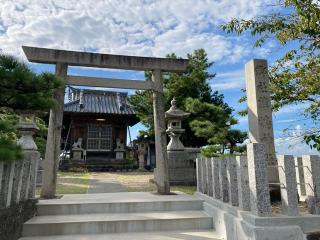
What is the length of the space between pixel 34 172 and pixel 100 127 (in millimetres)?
16724

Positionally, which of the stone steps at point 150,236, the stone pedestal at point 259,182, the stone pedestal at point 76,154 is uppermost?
the stone pedestal at point 76,154

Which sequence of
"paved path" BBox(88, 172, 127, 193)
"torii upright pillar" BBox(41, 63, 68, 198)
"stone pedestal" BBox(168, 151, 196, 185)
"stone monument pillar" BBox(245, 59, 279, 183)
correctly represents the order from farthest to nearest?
"stone pedestal" BBox(168, 151, 196, 185) < "paved path" BBox(88, 172, 127, 193) < "torii upright pillar" BBox(41, 63, 68, 198) < "stone monument pillar" BBox(245, 59, 279, 183)

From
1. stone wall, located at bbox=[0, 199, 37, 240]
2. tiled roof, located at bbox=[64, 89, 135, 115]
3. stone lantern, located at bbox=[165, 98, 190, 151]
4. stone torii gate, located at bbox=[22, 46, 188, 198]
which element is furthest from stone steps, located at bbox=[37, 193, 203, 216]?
tiled roof, located at bbox=[64, 89, 135, 115]

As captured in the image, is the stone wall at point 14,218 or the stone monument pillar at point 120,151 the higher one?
the stone monument pillar at point 120,151

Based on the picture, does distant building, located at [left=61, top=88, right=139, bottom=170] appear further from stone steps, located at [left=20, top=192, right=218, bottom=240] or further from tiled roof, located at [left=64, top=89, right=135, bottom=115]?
stone steps, located at [left=20, top=192, right=218, bottom=240]

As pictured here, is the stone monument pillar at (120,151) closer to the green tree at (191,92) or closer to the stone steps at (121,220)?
the green tree at (191,92)

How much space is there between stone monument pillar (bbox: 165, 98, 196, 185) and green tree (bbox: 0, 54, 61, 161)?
23.2 ft

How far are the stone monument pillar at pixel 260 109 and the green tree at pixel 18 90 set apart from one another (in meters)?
4.12

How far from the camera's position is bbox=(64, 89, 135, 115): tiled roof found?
21764 mm

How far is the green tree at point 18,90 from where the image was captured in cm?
356

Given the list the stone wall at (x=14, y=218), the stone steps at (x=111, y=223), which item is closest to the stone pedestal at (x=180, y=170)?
the stone steps at (x=111, y=223)

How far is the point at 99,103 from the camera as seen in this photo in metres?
23.3

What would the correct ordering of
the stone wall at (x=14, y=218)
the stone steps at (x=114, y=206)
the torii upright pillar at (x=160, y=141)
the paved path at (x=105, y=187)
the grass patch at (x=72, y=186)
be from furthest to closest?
the paved path at (x=105, y=187) < the grass patch at (x=72, y=186) < the torii upright pillar at (x=160, y=141) < the stone steps at (x=114, y=206) < the stone wall at (x=14, y=218)

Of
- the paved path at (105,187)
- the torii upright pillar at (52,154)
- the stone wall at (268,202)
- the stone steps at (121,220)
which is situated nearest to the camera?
the stone wall at (268,202)
